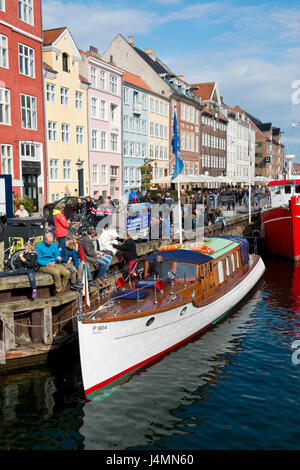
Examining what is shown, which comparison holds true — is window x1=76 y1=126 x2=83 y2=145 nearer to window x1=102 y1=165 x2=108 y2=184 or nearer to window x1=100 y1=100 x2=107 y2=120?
window x1=100 y1=100 x2=107 y2=120

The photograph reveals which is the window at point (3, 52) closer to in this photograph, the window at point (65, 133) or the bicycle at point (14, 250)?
the window at point (65, 133)

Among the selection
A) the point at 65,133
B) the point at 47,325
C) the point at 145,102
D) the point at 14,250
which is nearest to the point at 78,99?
the point at 65,133

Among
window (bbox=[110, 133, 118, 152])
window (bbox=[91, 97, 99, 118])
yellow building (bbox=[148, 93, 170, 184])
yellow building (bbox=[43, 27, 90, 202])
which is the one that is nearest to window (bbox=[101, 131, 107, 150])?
window (bbox=[110, 133, 118, 152])

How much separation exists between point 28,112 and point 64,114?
15.7 feet

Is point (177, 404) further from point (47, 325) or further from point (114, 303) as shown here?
point (47, 325)

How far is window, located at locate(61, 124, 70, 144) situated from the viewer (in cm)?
3353

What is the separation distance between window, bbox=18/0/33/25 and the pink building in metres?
8.18

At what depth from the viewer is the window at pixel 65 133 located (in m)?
33.5

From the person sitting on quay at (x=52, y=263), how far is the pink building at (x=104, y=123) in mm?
23690

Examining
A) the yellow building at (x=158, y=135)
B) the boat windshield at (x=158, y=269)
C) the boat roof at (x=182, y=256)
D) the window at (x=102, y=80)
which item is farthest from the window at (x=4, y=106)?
the yellow building at (x=158, y=135)

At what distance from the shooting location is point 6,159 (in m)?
27.1

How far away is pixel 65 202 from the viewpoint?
24.7 meters

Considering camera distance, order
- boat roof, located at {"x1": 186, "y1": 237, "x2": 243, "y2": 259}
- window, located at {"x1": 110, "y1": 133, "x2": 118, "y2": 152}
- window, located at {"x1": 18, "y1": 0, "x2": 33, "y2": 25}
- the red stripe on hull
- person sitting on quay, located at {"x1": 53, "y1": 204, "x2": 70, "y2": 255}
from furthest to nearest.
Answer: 1. window, located at {"x1": 110, "y1": 133, "x2": 118, "y2": 152}
2. window, located at {"x1": 18, "y1": 0, "x2": 33, "y2": 25}
3. the red stripe on hull
4. boat roof, located at {"x1": 186, "y1": 237, "x2": 243, "y2": 259}
5. person sitting on quay, located at {"x1": 53, "y1": 204, "x2": 70, "y2": 255}
